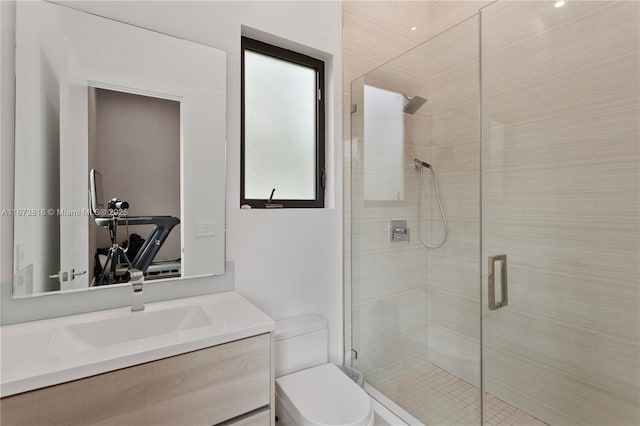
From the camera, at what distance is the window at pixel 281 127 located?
157cm

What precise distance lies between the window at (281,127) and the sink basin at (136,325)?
0.59m

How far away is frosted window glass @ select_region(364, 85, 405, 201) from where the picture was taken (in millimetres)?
1767

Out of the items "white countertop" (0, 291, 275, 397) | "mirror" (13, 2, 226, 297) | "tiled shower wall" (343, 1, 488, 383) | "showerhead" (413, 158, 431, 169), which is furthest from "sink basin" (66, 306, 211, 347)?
"showerhead" (413, 158, 431, 169)

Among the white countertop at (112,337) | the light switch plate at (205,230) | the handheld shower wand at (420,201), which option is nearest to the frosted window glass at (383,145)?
the handheld shower wand at (420,201)

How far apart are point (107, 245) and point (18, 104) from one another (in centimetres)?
53

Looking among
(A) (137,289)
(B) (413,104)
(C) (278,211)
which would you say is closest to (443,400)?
(C) (278,211)

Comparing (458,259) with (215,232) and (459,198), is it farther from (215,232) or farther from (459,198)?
(215,232)

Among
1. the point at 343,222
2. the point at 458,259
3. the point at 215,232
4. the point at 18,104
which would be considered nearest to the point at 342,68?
the point at 343,222

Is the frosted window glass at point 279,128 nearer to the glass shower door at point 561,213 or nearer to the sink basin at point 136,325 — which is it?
the sink basin at point 136,325

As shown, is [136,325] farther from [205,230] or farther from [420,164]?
[420,164]

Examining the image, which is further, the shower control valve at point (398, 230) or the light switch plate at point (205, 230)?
the shower control valve at point (398, 230)

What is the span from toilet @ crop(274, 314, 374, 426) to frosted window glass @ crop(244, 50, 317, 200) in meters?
0.71

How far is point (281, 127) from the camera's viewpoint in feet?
5.51

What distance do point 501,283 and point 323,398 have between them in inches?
40.1
